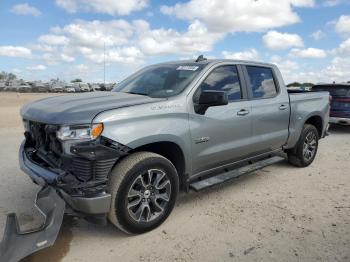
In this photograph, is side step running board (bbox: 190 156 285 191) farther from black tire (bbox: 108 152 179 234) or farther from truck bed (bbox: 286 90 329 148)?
truck bed (bbox: 286 90 329 148)

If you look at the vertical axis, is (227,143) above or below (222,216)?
above

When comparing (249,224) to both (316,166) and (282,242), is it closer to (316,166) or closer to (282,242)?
(282,242)

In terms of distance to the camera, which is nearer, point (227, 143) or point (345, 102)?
point (227, 143)

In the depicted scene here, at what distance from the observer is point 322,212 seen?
14.2ft

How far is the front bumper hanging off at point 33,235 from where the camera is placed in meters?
3.01

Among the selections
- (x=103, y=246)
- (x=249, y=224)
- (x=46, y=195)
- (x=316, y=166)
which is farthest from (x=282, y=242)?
(x=316, y=166)

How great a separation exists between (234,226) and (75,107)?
2158mm

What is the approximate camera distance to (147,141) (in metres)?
3.61

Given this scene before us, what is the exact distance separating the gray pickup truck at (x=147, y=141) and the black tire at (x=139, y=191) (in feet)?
0.03

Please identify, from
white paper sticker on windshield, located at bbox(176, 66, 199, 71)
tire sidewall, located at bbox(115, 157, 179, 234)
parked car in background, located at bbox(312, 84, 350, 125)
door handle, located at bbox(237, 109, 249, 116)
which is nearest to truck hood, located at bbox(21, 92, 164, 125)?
tire sidewall, located at bbox(115, 157, 179, 234)

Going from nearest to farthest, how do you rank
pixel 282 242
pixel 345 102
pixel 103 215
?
pixel 103 215 < pixel 282 242 < pixel 345 102

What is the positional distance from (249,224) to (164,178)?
111 centimetres

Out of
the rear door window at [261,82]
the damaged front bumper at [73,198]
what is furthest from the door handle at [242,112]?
the damaged front bumper at [73,198]

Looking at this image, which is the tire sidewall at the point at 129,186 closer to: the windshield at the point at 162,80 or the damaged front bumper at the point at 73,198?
the damaged front bumper at the point at 73,198
